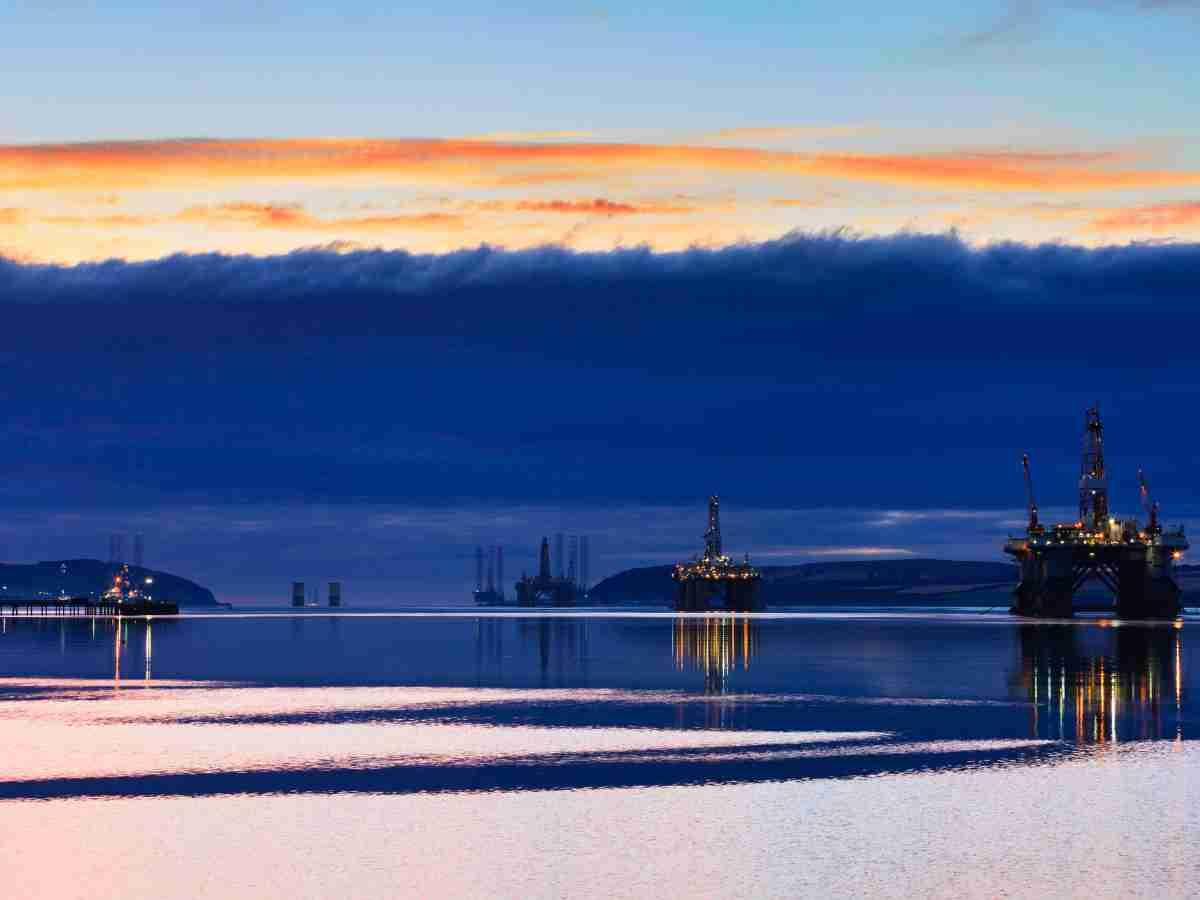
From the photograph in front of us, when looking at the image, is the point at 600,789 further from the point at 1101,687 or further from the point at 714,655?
the point at 714,655

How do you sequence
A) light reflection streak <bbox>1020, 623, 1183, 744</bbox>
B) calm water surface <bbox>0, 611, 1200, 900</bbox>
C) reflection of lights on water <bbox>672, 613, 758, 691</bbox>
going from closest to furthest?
calm water surface <bbox>0, 611, 1200, 900</bbox> → light reflection streak <bbox>1020, 623, 1183, 744</bbox> → reflection of lights on water <bbox>672, 613, 758, 691</bbox>

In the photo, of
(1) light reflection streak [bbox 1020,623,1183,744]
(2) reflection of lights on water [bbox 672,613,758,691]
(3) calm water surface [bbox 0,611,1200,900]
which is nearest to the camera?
(3) calm water surface [bbox 0,611,1200,900]

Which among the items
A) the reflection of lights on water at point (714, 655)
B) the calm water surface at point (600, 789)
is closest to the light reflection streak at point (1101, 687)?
the calm water surface at point (600, 789)

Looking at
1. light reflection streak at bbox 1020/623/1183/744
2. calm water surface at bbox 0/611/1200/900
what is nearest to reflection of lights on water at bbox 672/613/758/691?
calm water surface at bbox 0/611/1200/900

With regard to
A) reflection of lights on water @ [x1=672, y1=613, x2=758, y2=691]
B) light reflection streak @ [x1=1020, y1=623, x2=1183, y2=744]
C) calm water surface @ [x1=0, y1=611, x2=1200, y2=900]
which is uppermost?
calm water surface @ [x1=0, y1=611, x2=1200, y2=900]

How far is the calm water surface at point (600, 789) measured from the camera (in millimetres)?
38375

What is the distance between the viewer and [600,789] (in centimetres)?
5178

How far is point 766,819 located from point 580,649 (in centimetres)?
12341

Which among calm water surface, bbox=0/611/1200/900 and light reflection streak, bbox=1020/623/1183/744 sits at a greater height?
calm water surface, bbox=0/611/1200/900

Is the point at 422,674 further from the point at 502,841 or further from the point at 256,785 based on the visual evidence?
the point at 502,841

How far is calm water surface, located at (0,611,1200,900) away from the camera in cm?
3838

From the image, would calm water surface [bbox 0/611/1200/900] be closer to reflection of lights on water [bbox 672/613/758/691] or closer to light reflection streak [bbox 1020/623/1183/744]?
light reflection streak [bbox 1020/623/1183/744]

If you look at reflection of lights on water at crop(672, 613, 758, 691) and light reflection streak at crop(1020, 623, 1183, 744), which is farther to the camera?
reflection of lights on water at crop(672, 613, 758, 691)

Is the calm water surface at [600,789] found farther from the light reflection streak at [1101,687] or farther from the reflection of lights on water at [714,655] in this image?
the reflection of lights on water at [714,655]
